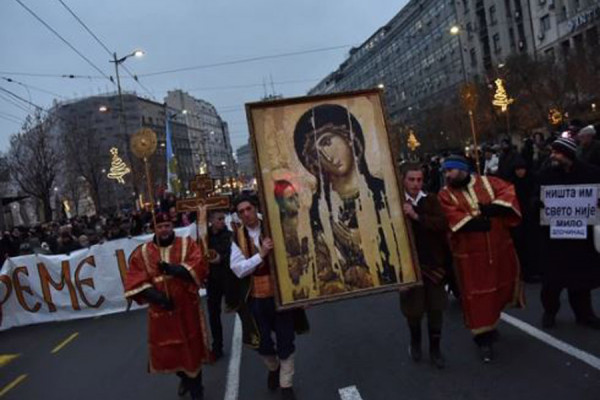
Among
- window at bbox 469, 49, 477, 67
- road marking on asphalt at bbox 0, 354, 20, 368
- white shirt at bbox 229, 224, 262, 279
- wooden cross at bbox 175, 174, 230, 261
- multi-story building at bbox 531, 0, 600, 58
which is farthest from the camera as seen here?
window at bbox 469, 49, 477, 67

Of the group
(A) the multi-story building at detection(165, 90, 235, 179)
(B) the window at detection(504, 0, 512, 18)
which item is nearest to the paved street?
(B) the window at detection(504, 0, 512, 18)

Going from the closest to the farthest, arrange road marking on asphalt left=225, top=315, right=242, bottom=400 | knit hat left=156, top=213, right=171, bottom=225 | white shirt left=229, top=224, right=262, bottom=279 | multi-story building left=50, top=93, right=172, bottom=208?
white shirt left=229, top=224, right=262, bottom=279 → knit hat left=156, top=213, right=171, bottom=225 → road marking on asphalt left=225, top=315, right=242, bottom=400 → multi-story building left=50, top=93, right=172, bottom=208

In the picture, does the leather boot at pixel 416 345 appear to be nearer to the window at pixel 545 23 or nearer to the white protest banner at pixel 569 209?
the white protest banner at pixel 569 209

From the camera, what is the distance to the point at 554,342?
6.20 meters

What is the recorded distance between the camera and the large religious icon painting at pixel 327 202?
5.05 meters

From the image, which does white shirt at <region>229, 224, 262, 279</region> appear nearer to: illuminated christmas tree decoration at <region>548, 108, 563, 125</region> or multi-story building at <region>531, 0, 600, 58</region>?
illuminated christmas tree decoration at <region>548, 108, 563, 125</region>

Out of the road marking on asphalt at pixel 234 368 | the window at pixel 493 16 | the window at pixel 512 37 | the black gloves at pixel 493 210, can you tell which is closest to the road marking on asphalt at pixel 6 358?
the road marking on asphalt at pixel 234 368

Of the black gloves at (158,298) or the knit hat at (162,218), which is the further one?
the knit hat at (162,218)

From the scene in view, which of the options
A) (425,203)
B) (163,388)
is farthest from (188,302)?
(425,203)

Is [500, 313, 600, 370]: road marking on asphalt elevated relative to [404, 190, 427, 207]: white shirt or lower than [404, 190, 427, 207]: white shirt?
lower

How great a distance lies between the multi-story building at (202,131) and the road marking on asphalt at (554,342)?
359ft

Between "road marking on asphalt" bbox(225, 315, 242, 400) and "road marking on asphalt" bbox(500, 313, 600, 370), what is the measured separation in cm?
300

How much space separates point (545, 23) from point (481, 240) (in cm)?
4893

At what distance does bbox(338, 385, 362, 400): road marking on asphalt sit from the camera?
5.49 meters
